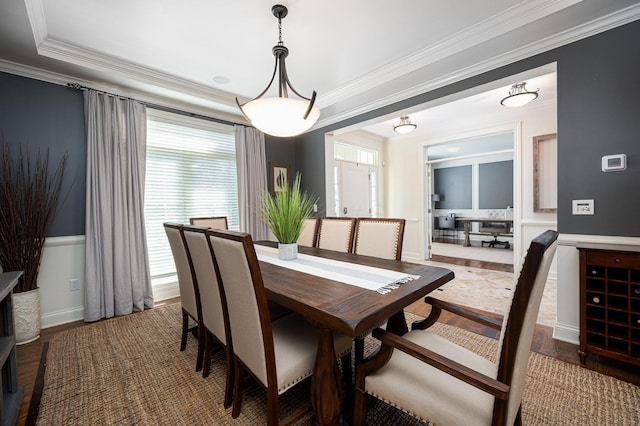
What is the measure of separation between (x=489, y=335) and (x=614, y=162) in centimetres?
163

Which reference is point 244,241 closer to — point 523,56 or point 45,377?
point 45,377

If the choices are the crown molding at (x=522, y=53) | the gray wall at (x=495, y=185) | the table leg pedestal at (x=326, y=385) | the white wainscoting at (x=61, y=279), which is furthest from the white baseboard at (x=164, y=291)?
the gray wall at (x=495, y=185)

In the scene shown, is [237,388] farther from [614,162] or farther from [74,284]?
[614,162]

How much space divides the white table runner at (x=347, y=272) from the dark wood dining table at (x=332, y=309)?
0.06 metres

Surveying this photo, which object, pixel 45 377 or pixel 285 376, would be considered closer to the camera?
pixel 285 376

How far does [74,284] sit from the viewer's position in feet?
8.74

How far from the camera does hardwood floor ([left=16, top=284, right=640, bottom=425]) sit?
166 cm

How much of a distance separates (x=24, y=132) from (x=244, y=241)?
117 inches

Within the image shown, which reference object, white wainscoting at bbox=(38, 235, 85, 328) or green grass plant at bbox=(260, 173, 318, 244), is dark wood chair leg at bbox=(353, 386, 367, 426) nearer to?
green grass plant at bbox=(260, 173, 318, 244)

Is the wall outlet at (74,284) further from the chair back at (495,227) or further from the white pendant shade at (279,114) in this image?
the chair back at (495,227)

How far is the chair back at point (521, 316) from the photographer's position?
2.51 ft

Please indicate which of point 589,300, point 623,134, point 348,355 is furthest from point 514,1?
point 348,355

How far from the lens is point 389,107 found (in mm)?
3320

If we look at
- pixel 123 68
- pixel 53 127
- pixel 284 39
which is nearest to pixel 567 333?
pixel 284 39
